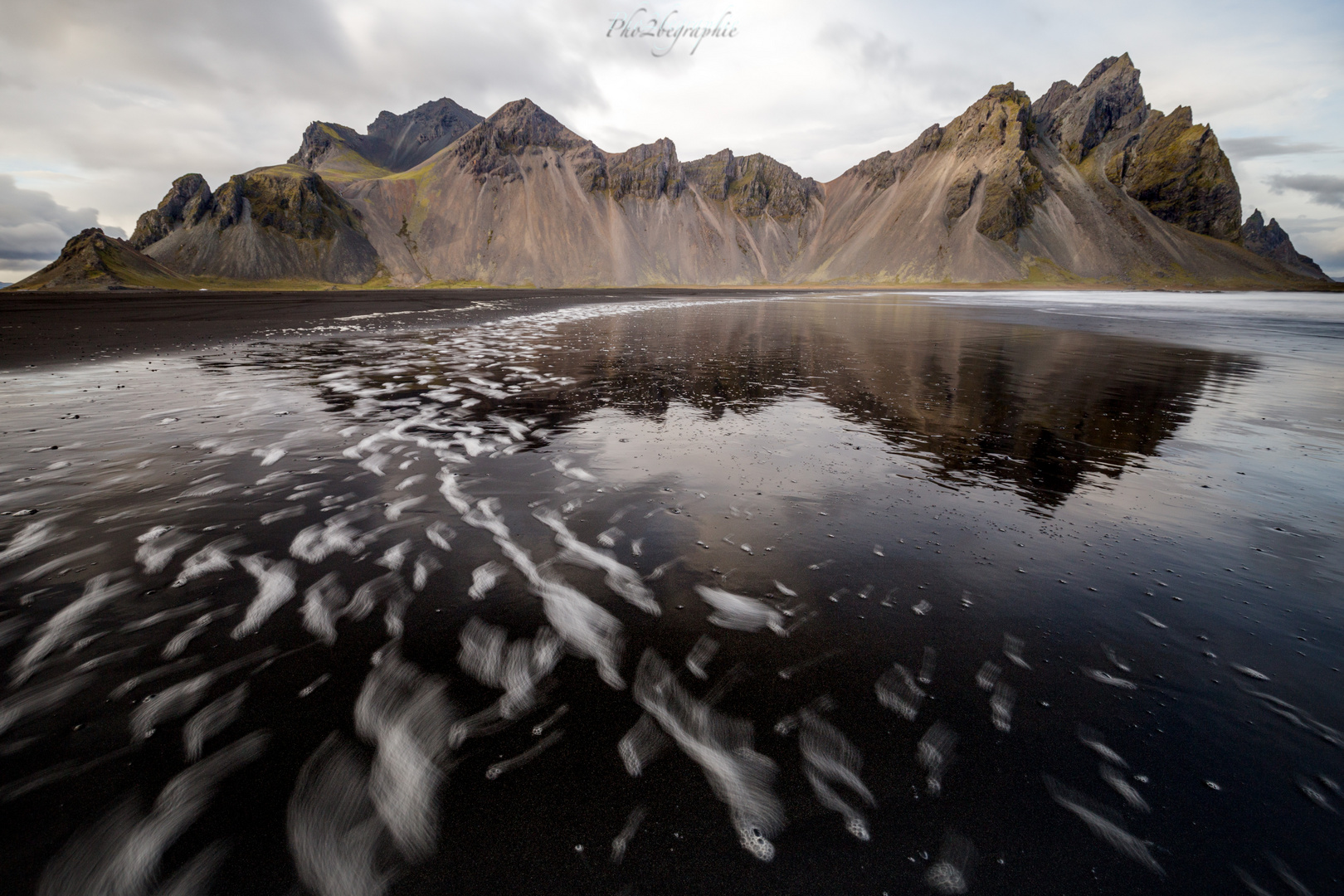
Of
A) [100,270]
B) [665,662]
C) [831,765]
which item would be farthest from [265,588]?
[100,270]

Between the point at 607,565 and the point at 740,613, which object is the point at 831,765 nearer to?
the point at 740,613

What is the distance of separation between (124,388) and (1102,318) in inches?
2368

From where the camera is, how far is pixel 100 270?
164m

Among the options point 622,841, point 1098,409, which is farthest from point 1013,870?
point 1098,409

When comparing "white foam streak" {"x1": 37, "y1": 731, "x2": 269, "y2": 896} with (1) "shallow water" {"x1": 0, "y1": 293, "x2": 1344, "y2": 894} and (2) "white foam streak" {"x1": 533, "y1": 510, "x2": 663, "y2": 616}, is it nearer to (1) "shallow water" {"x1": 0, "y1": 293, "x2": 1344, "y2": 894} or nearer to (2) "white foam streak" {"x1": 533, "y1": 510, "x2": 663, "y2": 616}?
(1) "shallow water" {"x1": 0, "y1": 293, "x2": 1344, "y2": 894}

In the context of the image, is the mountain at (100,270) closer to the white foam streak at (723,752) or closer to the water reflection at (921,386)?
the water reflection at (921,386)

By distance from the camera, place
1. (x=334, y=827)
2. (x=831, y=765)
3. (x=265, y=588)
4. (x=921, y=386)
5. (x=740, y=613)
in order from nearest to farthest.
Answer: (x=334, y=827)
(x=831, y=765)
(x=740, y=613)
(x=265, y=588)
(x=921, y=386)

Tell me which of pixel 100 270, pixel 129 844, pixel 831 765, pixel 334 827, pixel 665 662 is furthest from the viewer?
pixel 100 270

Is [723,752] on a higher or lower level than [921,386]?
lower

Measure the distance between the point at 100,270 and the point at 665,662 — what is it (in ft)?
788

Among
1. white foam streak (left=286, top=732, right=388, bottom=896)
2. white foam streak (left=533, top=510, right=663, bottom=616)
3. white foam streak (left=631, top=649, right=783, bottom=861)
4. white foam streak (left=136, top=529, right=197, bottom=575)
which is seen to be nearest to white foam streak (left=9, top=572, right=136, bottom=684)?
white foam streak (left=136, top=529, right=197, bottom=575)

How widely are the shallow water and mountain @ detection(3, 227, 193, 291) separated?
21351cm

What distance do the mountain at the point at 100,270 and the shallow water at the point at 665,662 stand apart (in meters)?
214

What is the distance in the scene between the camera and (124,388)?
14.0m
